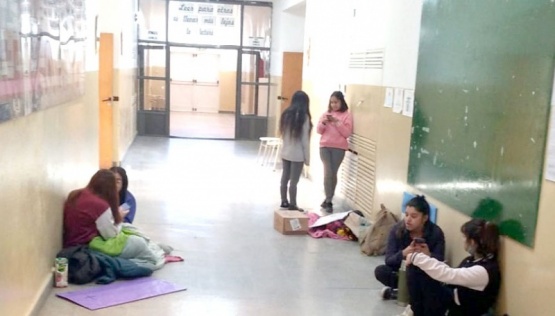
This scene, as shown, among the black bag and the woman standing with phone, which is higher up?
the woman standing with phone

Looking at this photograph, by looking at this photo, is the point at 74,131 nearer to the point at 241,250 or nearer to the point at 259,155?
the point at 241,250

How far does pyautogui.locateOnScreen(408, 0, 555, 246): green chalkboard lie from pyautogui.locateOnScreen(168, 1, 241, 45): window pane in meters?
9.11

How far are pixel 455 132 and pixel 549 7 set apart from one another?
1307mm

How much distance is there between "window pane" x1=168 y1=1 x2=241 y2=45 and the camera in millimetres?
13578

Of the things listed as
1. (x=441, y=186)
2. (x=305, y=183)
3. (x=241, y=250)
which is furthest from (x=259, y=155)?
(x=441, y=186)

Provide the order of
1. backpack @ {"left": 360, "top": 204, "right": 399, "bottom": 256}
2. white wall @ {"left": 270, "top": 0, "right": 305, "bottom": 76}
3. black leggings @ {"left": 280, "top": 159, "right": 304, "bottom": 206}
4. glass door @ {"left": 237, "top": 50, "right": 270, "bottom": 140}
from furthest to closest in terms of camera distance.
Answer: glass door @ {"left": 237, "top": 50, "right": 270, "bottom": 140}, white wall @ {"left": 270, "top": 0, "right": 305, "bottom": 76}, black leggings @ {"left": 280, "top": 159, "right": 304, "bottom": 206}, backpack @ {"left": 360, "top": 204, "right": 399, "bottom": 256}

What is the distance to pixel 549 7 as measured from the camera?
333cm

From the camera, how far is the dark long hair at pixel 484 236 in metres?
3.71

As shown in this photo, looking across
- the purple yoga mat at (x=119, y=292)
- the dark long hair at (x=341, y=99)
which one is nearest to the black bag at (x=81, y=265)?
the purple yoga mat at (x=119, y=292)

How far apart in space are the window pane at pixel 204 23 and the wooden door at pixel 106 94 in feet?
15.5

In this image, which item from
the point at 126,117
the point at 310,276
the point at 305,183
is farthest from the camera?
the point at 126,117

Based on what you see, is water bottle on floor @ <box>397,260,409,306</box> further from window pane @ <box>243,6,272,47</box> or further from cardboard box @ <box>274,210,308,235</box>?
window pane @ <box>243,6,272,47</box>

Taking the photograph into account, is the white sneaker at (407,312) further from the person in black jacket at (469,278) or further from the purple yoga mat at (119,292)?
the purple yoga mat at (119,292)

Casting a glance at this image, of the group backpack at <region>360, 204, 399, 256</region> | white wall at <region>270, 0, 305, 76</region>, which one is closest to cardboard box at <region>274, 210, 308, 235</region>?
backpack at <region>360, 204, 399, 256</region>
